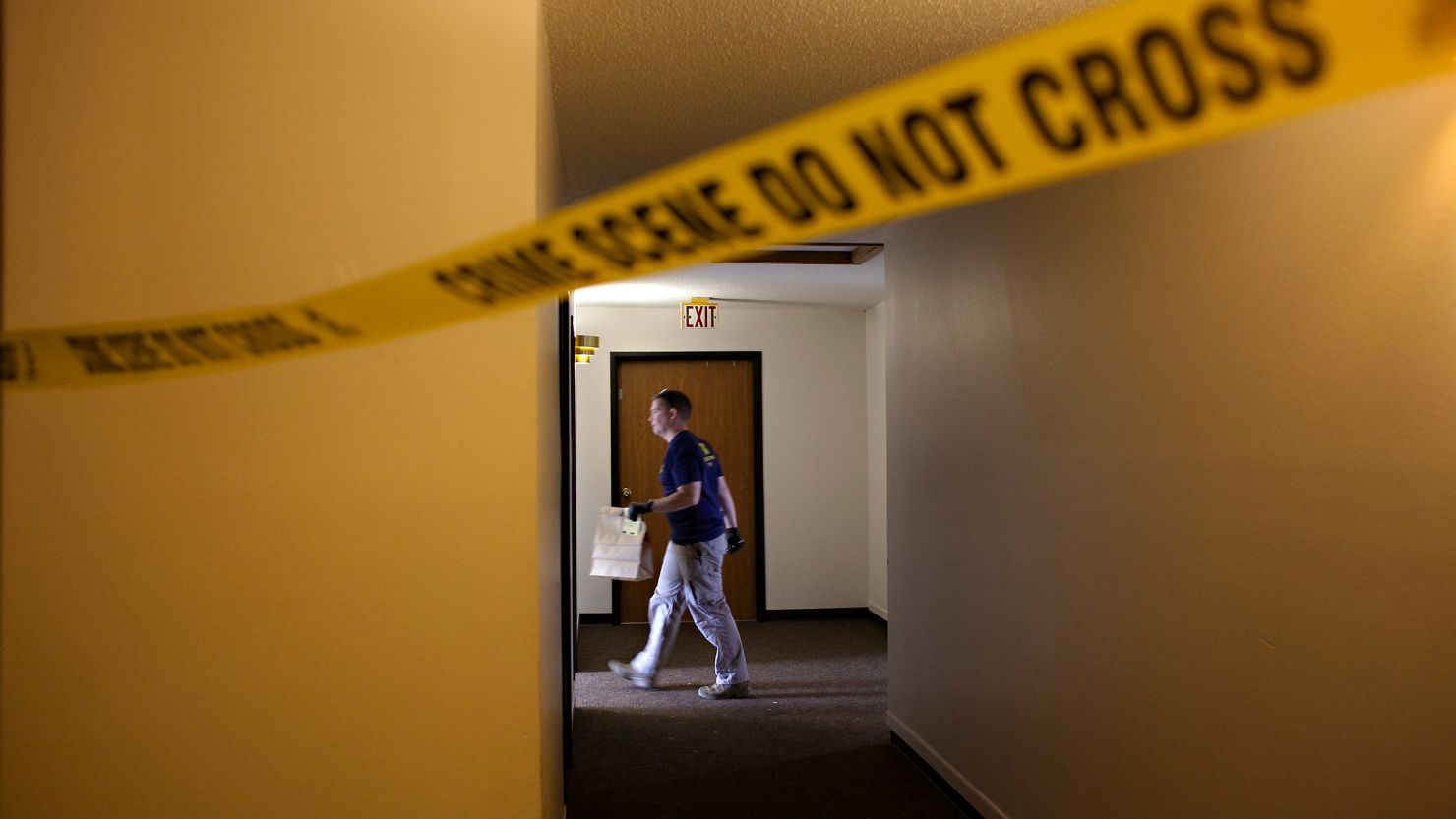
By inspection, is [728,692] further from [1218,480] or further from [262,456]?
[262,456]

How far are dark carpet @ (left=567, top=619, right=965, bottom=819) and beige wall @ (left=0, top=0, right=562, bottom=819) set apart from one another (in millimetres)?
1794

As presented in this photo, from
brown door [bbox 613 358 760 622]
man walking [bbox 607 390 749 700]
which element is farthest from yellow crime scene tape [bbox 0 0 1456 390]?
brown door [bbox 613 358 760 622]

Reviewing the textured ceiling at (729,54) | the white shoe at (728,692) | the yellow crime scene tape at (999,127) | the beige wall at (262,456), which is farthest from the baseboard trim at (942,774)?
the yellow crime scene tape at (999,127)

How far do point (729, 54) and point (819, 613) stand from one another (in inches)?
216

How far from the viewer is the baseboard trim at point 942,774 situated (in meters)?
3.42

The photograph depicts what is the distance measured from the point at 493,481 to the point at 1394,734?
1.62m

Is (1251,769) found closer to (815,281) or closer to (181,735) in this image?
(181,735)

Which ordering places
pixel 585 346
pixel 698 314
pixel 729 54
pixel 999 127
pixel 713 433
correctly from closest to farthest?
pixel 999 127 < pixel 729 54 < pixel 585 346 < pixel 698 314 < pixel 713 433

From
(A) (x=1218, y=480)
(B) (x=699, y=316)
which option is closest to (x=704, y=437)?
(B) (x=699, y=316)

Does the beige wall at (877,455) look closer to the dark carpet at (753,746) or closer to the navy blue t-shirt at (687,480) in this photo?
the dark carpet at (753,746)

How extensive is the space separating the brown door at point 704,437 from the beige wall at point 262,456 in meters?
5.52

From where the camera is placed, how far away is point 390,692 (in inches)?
75.1

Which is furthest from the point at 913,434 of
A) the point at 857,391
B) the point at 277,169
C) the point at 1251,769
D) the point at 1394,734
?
the point at 857,391

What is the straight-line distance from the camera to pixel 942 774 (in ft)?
12.4
